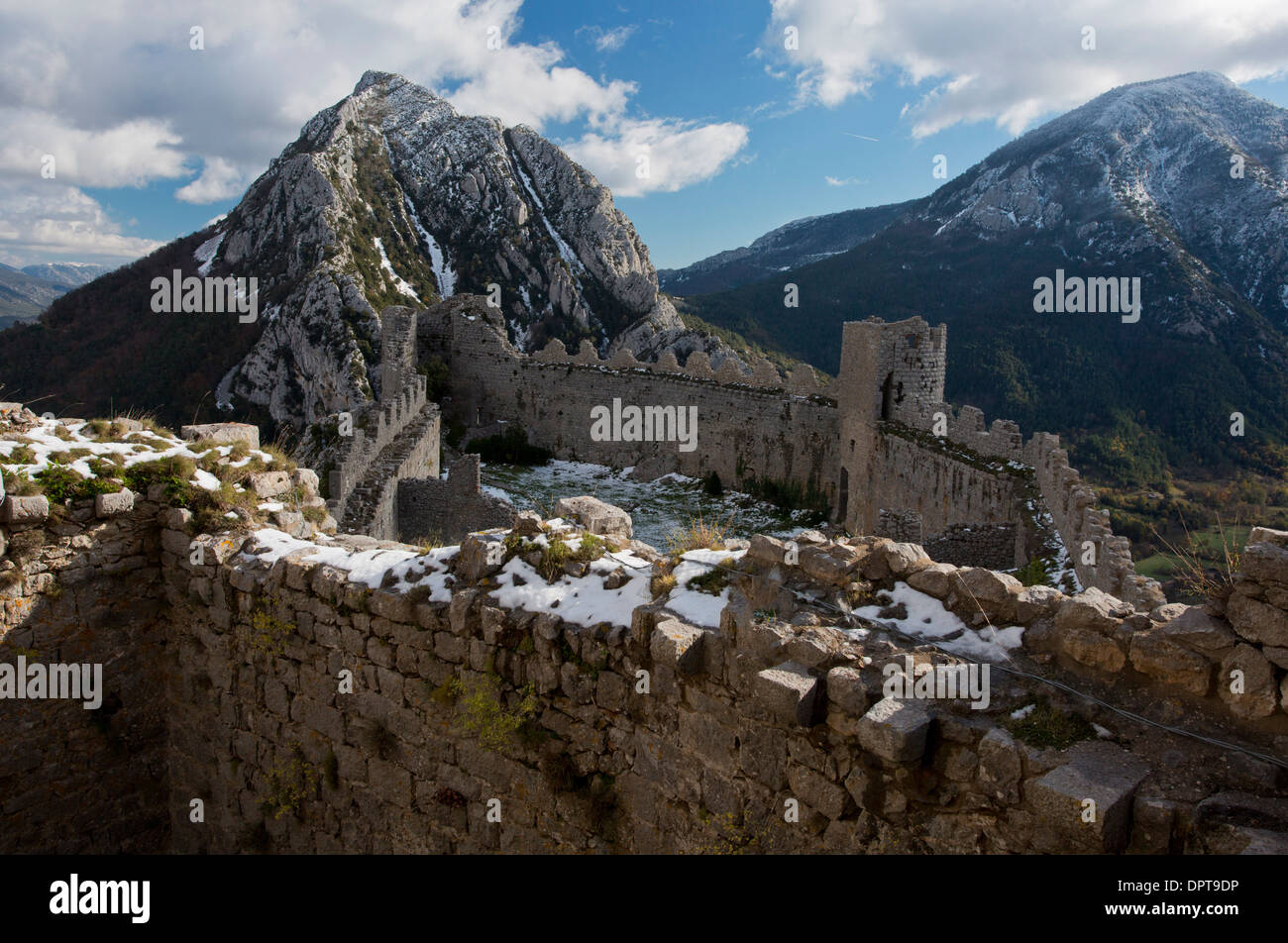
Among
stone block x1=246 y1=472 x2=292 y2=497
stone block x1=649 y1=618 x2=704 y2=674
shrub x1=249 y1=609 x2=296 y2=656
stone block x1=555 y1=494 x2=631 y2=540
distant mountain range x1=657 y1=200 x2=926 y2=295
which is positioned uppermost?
distant mountain range x1=657 y1=200 x2=926 y2=295

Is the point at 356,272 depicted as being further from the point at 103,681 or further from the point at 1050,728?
the point at 1050,728

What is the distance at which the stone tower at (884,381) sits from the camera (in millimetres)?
16266

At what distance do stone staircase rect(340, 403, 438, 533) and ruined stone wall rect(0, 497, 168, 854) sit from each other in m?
6.67

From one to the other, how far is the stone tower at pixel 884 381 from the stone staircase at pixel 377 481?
9.50 m

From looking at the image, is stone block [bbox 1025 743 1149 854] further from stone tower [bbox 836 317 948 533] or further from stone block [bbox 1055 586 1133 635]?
stone tower [bbox 836 317 948 533]

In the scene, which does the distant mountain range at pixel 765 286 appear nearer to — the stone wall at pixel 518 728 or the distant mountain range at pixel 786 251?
the distant mountain range at pixel 786 251

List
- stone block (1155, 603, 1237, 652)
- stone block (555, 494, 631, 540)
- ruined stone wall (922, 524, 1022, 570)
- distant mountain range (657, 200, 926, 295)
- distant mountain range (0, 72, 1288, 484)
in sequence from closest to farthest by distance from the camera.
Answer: stone block (1155, 603, 1237, 652)
stone block (555, 494, 631, 540)
ruined stone wall (922, 524, 1022, 570)
distant mountain range (0, 72, 1288, 484)
distant mountain range (657, 200, 926, 295)

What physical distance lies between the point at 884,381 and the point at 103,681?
570 inches

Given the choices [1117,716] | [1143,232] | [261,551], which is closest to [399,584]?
[261,551]

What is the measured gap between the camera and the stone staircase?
534 inches

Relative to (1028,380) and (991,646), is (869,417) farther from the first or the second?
(1028,380)

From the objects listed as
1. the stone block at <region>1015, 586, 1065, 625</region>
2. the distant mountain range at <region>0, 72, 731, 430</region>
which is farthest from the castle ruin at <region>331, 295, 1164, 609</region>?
the distant mountain range at <region>0, 72, 731, 430</region>

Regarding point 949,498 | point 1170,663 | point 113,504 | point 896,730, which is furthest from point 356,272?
point 1170,663

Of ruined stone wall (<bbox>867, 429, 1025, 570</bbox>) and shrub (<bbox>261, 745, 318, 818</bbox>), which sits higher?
ruined stone wall (<bbox>867, 429, 1025, 570</bbox>)
